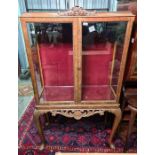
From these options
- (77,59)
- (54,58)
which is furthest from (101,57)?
(54,58)

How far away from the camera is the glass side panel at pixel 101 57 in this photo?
1.31 meters

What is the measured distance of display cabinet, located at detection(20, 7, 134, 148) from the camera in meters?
1.23

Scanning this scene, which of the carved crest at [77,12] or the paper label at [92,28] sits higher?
the carved crest at [77,12]

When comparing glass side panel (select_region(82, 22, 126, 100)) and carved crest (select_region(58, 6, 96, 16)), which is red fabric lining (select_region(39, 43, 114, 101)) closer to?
glass side panel (select_region(82, 22, 126, 100))

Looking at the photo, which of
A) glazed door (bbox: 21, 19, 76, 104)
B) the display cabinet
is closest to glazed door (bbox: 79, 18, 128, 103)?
the display cabinet

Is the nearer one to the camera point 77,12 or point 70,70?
point 77,12

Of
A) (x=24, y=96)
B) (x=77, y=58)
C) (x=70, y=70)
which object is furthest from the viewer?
(x=24, y=96)

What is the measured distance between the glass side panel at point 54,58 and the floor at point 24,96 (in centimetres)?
89

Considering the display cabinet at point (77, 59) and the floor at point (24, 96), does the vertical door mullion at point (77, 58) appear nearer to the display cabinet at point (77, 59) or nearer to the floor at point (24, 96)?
the display cabinet at point (77, 59)

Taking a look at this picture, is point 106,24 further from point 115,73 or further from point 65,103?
point 65,103

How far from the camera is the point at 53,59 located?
1.58 metres

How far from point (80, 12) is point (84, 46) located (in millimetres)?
271

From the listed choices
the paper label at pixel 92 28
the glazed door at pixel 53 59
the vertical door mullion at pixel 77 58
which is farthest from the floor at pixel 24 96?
the paper label at pixel 92 28

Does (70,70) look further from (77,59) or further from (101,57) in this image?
(101,57)
